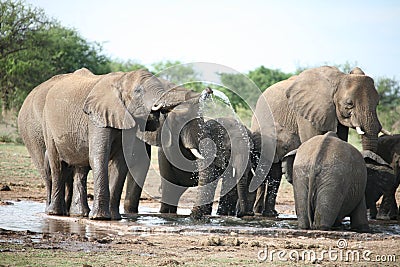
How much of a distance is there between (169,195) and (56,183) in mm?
2058

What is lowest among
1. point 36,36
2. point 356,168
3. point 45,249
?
point 45,249

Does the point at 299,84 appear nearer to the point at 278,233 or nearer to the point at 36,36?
the point at 278,233

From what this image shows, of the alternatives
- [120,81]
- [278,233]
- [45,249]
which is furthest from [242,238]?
[120,81]

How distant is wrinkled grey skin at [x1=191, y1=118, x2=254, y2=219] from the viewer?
13.2 meters

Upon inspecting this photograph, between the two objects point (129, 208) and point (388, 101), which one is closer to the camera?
point (129, 208)

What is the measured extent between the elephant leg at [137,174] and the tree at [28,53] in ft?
53.0

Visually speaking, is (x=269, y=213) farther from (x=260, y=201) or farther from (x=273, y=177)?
(x=260, y=201)

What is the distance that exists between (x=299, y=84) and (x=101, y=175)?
420cm

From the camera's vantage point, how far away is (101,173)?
38.9 feet

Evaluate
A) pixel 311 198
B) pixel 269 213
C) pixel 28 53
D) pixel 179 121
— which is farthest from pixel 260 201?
pixel 28 53

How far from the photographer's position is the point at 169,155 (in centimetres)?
1336

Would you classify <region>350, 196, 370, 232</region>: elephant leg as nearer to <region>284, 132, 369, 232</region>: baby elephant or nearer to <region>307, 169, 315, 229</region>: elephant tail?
<region>284, 132, 369, 232</region>: baby elephant

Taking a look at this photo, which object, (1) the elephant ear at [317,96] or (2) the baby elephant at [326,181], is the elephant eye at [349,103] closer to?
(1) the elephant ear at [317,96]

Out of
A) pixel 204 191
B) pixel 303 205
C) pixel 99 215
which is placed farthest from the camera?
pixel 204 191
